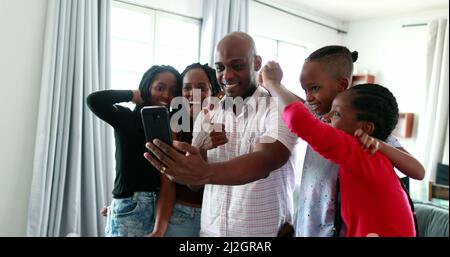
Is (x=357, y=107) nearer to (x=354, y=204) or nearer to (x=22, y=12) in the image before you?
(x=354, y=204)

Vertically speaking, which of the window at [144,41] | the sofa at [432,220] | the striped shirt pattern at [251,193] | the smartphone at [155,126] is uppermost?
the window at [144,41]

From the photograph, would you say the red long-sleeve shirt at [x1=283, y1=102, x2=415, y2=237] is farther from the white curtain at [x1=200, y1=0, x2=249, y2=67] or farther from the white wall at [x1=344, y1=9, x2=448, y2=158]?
→ the white wall at [x1=344, y1=9, x2=448, y2=158]

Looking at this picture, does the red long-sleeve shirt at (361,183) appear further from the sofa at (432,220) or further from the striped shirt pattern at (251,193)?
the sofa at (432,220)

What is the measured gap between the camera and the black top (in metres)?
1.10

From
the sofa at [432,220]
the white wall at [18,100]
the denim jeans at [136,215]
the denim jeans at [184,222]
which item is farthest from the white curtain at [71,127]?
the sofa at [432,220]

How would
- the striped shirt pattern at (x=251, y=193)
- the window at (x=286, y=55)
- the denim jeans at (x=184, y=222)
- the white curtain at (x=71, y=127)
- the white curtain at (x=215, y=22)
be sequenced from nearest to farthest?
the striped shirt pattern at (x=251, y=193), the denim jeans at (x=184, y=222), the white curtain at (x=71, y=127), the white curtain at (x=215, y=22), the window at (x=286, y=55)

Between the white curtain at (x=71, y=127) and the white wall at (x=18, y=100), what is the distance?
0.05 metres

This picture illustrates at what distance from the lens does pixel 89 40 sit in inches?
77.9

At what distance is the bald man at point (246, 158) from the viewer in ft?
2.28

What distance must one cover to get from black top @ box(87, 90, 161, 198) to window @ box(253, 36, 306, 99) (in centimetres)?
226

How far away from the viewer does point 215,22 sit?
2.62 meters

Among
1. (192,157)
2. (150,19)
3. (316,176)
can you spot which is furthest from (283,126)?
(150,19)

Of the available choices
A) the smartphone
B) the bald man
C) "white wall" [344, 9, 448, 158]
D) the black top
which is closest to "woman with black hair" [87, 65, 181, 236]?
the black top

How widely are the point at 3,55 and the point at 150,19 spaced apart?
99cm
